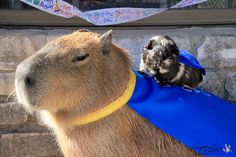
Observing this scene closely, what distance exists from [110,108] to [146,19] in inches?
63.7

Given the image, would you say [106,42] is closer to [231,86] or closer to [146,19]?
[146,19]

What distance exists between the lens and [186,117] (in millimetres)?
2299

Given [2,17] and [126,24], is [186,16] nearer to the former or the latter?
[126,24]

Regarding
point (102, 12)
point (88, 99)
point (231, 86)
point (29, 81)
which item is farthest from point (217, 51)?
point (29, 81)

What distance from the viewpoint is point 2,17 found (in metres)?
3.56

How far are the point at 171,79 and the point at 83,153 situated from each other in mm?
614

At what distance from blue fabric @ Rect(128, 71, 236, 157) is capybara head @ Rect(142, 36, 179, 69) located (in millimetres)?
104

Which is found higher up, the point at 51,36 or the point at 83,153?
the point at 51,36

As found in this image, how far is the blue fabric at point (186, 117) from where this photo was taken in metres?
2.28

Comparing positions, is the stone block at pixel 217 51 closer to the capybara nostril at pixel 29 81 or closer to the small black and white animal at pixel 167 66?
the small black and white animal at pixel 167 66

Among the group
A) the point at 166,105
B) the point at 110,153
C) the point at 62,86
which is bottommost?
the point at 110,153

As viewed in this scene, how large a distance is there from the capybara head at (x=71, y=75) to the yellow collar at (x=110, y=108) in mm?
33

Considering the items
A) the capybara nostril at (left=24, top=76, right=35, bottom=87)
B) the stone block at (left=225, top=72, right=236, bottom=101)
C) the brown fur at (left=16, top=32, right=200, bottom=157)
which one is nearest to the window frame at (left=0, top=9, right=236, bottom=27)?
the stone block at (left=225, top=72, right=236, bottom=101)

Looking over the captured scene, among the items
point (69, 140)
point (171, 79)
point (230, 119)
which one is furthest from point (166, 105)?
point (69, 140)
